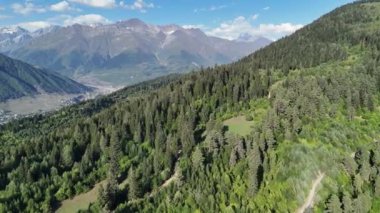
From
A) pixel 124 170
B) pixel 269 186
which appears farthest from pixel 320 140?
pixel 124 170

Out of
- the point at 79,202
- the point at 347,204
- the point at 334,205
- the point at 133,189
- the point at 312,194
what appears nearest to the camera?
the point at 334,205

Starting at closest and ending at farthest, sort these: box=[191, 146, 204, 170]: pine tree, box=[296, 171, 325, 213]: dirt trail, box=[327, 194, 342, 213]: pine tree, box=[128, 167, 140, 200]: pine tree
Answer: box=[327, 194, 342, 213]: pine tree, box=[296, 171, 325, 213]: dirt trail, box=[128, 167, 140, 200]: pine tree, box=[191, 146, 204, 170]: pine tree

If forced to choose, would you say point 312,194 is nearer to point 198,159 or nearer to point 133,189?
point 198,159

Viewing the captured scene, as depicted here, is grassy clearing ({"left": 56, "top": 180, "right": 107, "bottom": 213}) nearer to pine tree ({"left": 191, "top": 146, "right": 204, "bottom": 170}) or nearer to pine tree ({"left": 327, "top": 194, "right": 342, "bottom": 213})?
pine tree ({"left": 191, "top": 146, "right": 204, "bottom": 170})

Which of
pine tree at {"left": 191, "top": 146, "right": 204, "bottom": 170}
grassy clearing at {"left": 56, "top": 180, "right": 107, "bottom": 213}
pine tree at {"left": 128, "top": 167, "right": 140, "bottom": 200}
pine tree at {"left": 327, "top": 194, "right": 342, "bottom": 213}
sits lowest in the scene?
grassy clearing at {"left": 56, "top": 180, "right": 107, "bottom": 213}

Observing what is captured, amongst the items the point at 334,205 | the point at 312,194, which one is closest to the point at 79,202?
the point at 312,194

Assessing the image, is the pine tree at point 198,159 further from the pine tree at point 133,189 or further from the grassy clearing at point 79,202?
the grassy clearing at point 79,202

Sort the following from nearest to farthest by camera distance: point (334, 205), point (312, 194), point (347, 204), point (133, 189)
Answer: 1. point (334, 205)
2. point (347, 204)
3. point (312, 194)
4. point (133, 189)

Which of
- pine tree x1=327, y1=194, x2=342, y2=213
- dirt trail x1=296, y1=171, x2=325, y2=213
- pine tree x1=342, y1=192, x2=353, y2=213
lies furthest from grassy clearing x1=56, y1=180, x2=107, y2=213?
pine tree x1=342, y1=192, x2=353, y2=213

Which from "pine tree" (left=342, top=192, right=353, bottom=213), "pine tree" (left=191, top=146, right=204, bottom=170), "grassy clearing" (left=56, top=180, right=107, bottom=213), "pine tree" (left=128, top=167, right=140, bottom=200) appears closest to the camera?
"pine tree" (left=342, top=192, right=353, bottom=213)

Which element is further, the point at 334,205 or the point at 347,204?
the point at 347,204

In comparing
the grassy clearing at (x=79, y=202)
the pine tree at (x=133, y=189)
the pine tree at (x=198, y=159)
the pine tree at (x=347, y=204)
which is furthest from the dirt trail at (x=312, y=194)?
the grassy clearing at (x=79, y=202)
